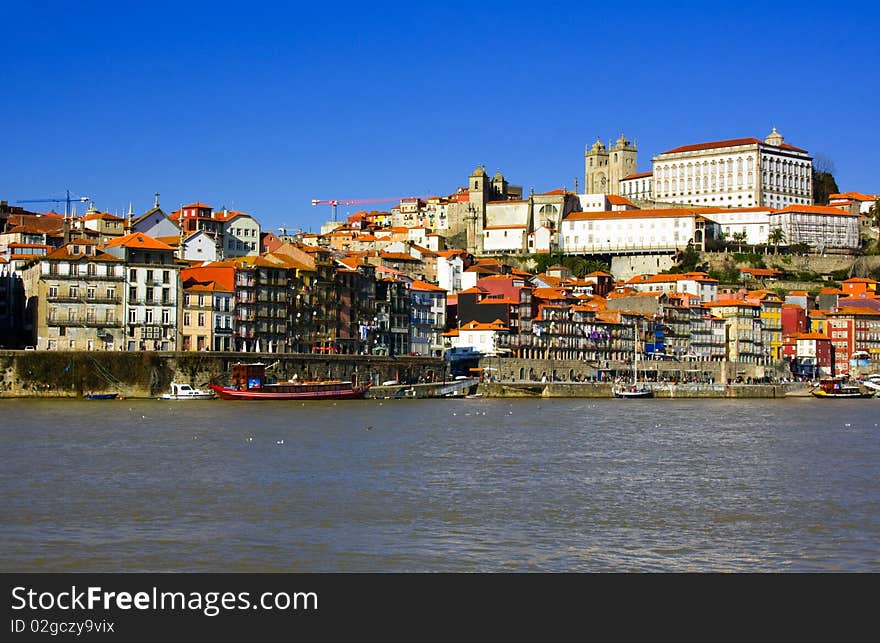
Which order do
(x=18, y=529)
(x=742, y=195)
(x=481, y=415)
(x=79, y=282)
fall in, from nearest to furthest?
(x=18, y=529) < (x=481, y=415) < (x=79, y=282) < (x=742, y=195)

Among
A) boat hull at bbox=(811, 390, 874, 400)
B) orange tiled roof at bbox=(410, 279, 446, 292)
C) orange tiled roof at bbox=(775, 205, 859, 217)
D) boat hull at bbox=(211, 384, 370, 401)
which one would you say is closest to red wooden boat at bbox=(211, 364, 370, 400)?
boat hull at bbox=(211, 384, 370, 401)

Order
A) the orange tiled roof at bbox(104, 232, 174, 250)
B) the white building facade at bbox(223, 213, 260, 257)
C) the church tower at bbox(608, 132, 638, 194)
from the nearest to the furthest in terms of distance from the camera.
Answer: the orange tiled roof at bbox(104, 232, 174, 250)
the white building facade at bbox(223, 213, 260, 257)
the church tower at bbox(608, 132, 638, 194)

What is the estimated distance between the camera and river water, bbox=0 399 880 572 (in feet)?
72.9

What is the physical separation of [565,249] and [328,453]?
10536 cm

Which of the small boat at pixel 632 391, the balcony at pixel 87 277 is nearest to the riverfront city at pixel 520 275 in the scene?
the balcony at pixel 87 277

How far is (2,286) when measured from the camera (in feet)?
266

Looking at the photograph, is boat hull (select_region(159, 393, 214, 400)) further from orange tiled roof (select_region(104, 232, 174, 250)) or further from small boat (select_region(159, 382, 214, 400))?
orange tiled roof (select_region(104, 232, 174, 250))

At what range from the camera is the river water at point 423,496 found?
22234 mm

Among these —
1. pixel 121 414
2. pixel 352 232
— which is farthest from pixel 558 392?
pixel 352 232

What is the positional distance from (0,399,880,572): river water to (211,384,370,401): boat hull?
15.1m

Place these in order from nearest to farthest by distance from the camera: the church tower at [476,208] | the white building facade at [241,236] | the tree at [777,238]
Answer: the white building facade at [241,236], the tree at [777,238], the church tower at [476,208]

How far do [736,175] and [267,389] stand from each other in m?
96.9

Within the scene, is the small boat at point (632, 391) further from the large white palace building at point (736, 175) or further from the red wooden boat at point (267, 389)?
the large white palace building at point (736, 175)
